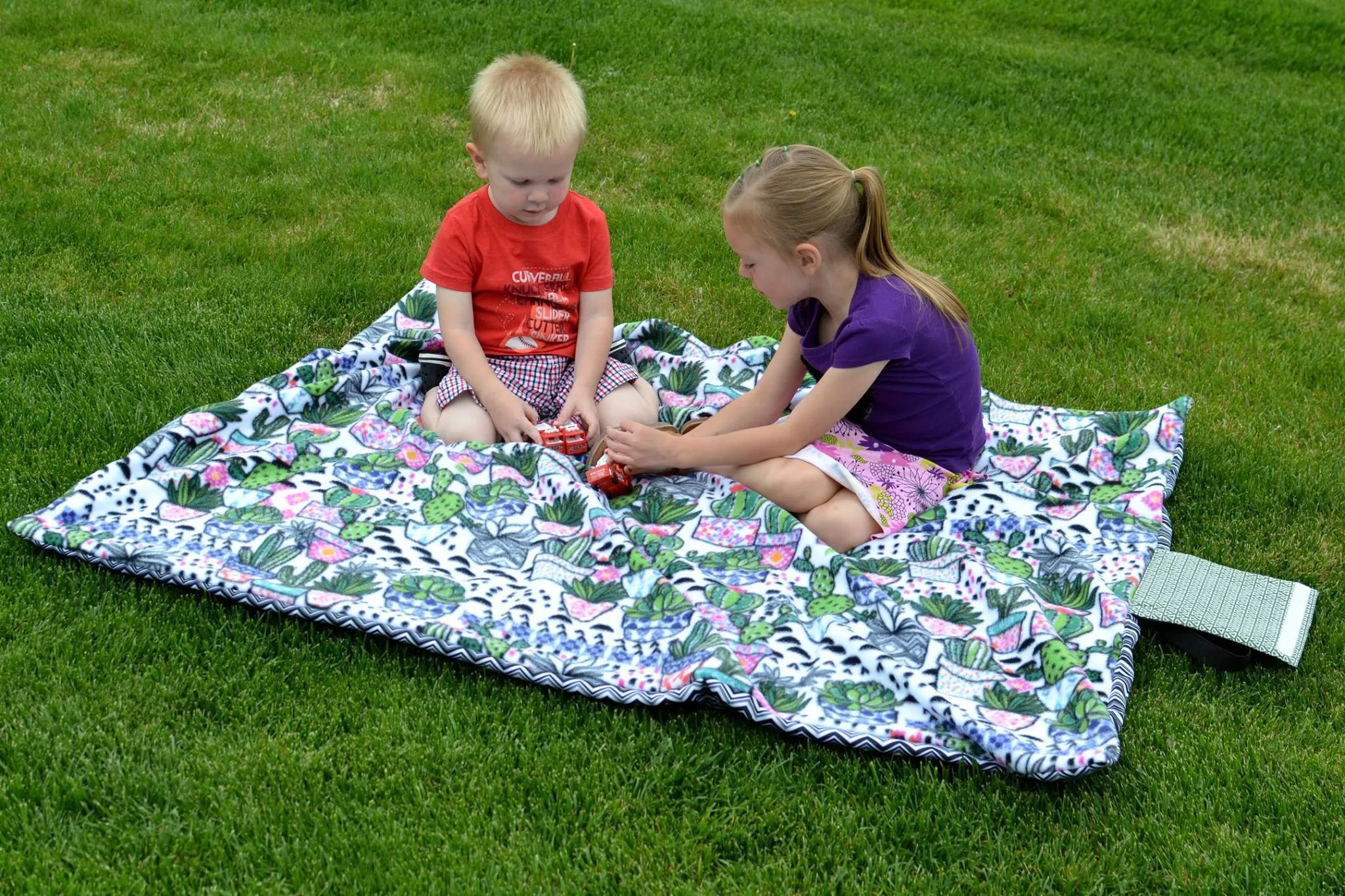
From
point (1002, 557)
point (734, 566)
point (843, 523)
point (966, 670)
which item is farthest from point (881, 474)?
point (966, 670)

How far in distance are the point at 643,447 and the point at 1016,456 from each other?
1.30 m

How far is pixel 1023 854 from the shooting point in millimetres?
2367

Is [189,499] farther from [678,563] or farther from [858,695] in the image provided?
[858,695]

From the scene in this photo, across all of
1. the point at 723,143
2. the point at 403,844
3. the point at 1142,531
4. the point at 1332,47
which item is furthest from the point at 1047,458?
the point at 1332,47

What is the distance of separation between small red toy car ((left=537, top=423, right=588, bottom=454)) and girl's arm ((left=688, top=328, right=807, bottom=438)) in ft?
1.22

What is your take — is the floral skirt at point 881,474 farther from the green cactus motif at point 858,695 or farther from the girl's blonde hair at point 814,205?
the green cactus motif at point 858,695

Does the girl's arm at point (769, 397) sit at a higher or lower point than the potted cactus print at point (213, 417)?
higher

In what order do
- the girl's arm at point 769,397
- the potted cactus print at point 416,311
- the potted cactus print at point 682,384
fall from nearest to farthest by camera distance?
the girl's arm at point 769,397 < the potted cactus print at point 682,384 < the potted cactus print at point 416,311

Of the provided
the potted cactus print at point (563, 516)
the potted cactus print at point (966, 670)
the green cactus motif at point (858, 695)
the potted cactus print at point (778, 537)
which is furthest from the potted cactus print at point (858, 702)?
the potted cactus print at point (563, 516)

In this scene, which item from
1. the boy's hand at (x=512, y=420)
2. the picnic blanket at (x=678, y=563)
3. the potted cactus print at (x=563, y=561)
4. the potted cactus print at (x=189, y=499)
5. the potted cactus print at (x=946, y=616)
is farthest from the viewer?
Answer: the boy's hand at (x=512, y=420)

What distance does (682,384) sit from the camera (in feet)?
13.9

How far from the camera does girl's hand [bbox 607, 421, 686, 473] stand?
3439mm

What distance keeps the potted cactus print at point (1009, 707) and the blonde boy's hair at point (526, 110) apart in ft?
6.64

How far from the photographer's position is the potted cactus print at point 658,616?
295 centimetres
